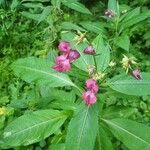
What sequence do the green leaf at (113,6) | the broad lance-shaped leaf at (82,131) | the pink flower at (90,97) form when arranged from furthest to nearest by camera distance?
the green leaf at (113,6), the broad lance-shaped leaf at (82,131), the pink flower at (90,97)

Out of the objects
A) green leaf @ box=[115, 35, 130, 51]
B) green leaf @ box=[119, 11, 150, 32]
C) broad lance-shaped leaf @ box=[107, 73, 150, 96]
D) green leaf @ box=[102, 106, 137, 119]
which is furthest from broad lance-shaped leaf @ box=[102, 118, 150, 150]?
green leaf @ box=[119, 11, 150, 32]

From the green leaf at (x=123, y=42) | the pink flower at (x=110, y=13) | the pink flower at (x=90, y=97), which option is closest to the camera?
the pink flower at (x=90, y=97)

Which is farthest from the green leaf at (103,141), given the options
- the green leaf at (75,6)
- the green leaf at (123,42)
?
the green leaf at (75,6)

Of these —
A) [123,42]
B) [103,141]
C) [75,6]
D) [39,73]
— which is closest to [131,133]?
[103,141]

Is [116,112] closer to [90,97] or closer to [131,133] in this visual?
[131,133]

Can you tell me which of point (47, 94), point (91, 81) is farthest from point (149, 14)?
point (91, 81)

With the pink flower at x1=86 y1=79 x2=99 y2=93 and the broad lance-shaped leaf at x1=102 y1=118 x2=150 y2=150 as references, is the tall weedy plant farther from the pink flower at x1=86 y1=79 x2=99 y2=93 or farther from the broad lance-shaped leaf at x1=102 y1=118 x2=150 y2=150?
the pink flower at x1=86 y1=79 x2=99 y2=93

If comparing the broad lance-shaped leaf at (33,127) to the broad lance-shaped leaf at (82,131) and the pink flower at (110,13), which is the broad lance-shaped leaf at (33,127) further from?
the pink flower at (110,13)
